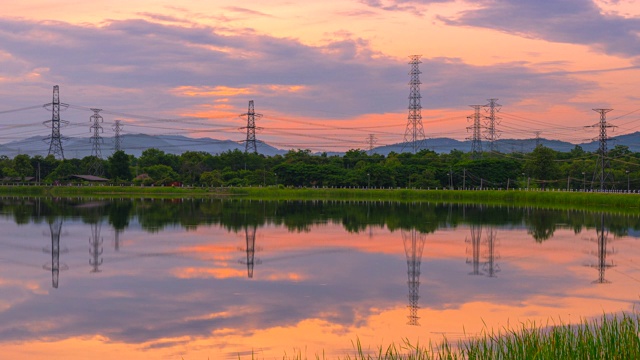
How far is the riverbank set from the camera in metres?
87.3

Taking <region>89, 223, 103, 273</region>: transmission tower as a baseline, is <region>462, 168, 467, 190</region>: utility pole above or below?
above

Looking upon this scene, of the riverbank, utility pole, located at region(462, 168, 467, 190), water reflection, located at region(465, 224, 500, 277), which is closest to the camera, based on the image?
water reflection, located at region(465, 224, 500, 277)

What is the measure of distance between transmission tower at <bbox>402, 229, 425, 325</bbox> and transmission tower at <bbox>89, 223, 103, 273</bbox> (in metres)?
12.1

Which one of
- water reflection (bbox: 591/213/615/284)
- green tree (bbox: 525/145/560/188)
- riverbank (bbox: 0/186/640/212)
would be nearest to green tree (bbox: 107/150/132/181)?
riverbank (bbox: 0/186/640/212)

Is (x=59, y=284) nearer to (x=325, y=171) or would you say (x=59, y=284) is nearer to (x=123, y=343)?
(x=123, y=343)

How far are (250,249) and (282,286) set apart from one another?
11.0m

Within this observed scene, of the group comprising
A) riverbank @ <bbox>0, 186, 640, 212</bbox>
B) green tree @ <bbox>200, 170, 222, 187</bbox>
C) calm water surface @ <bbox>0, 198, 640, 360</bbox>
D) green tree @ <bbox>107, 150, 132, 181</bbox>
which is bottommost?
calm water surface @ <bbox>0, 198, 640, 360</bbox>

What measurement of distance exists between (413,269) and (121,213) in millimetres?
39845

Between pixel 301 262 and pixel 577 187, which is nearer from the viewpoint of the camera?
pixel 301 262

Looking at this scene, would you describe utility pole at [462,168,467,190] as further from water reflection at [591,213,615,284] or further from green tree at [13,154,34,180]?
green tree at [13,154,34,180]

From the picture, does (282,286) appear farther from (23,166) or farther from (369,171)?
(23,166)

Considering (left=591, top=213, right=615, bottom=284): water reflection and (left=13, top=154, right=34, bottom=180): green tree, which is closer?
(left=591, top=213, right=615, bottom=284): water reflection

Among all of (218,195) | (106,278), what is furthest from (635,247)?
(218,195)

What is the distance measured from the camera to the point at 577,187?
125000 mm
